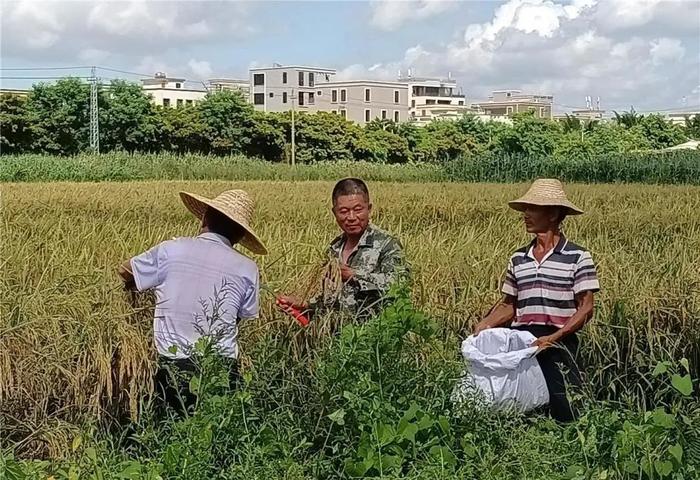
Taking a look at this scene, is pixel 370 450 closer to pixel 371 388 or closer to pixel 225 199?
pixel 371 388

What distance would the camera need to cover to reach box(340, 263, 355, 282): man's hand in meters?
3.86

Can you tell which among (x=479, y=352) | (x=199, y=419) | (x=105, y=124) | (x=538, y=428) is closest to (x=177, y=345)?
(x=199, y=419)

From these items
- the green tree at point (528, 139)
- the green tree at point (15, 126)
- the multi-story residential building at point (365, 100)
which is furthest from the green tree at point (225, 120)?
the multi-story residential building at point (365, 100)

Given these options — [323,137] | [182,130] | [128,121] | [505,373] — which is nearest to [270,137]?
[323,137]

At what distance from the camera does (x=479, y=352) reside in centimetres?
358

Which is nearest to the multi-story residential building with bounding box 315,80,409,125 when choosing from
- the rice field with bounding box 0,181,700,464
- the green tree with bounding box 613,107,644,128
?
the green tree with bounding box 613,107,644,128

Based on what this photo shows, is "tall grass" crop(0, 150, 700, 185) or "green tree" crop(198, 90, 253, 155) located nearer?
"tall grass" crop(0, 150, 700, 185)

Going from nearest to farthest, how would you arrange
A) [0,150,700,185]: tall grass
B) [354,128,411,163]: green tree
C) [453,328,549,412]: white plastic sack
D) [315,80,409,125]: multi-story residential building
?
[453,328,549,412]: white plastic sack, [0,150,700,185]: tall grass, [354,128,411,163]: green tree, [315,80,409,125]: multi-story residential building

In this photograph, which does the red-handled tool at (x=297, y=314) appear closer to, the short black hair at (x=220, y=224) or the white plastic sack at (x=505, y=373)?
the short black hair at (x=220, y=224)

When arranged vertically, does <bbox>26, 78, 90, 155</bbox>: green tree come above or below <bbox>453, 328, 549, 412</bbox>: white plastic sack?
above

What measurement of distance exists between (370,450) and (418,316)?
50 centimetres

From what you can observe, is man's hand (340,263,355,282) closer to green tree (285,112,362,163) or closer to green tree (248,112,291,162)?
green tree (248,112,291,162)

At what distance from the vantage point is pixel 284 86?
309ft

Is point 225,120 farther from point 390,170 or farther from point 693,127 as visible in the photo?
point 693,127
